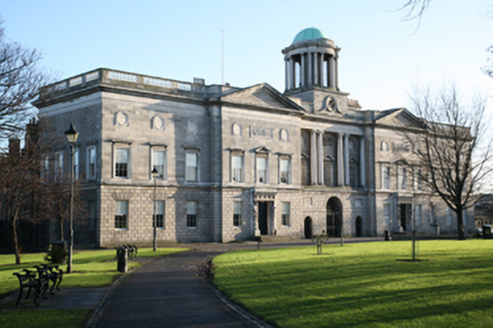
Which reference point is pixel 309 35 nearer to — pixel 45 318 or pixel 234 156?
pixel 234 156

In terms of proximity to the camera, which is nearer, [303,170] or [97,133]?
[97,133]

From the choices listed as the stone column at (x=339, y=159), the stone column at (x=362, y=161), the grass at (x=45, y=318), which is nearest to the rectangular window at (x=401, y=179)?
the stone column at (x=362, y=161)

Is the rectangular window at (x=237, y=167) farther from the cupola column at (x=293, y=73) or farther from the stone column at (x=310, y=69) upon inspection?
the cupola column at (x=293, y=73)

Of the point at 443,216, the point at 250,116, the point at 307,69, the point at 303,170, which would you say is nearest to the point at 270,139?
the point at 250,116

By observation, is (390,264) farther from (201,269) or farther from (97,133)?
(97,133)

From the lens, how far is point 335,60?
7175 centimetres

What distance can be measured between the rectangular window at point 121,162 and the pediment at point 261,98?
36.0 feet

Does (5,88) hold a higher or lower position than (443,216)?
higher

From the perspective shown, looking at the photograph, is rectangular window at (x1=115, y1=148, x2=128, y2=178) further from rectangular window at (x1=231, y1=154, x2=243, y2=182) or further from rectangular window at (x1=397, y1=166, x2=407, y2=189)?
rectangular window at (x1=397, y1=166, x2=407, y2=189)

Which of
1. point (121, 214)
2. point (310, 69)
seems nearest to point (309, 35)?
point (310, 69)

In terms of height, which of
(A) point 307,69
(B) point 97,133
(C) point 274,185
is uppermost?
(A) point 307,69

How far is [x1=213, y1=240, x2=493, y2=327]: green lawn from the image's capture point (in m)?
13.9

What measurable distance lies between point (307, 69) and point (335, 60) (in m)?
4.43

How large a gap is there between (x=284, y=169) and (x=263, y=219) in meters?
5.70
